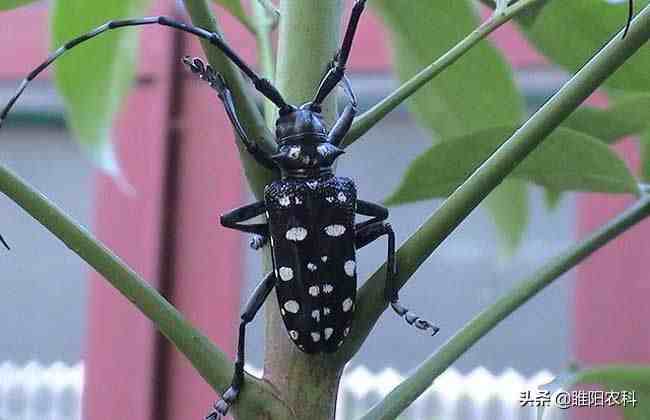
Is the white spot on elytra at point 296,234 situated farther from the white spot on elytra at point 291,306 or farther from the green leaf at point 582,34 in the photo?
the green leaf at point 582,34

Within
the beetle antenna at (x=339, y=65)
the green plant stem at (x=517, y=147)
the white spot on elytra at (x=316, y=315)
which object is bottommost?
the white spot on elytra at (x=316, y=315)

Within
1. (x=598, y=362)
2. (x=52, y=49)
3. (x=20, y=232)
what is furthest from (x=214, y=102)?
(x=52, y=49)

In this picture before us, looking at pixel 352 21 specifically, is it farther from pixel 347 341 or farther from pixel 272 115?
pixel 347 341

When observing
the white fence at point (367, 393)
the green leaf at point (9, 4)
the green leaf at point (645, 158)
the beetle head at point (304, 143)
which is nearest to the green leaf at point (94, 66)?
the green leaf at point (9, 4)

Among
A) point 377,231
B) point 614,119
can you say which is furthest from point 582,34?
point 377,231

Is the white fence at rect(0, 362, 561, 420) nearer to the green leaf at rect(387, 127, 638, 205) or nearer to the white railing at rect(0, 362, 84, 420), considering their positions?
the white railing at rect(0, 362, 84, 420)

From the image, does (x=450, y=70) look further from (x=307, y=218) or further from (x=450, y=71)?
(x=307, y=218)
